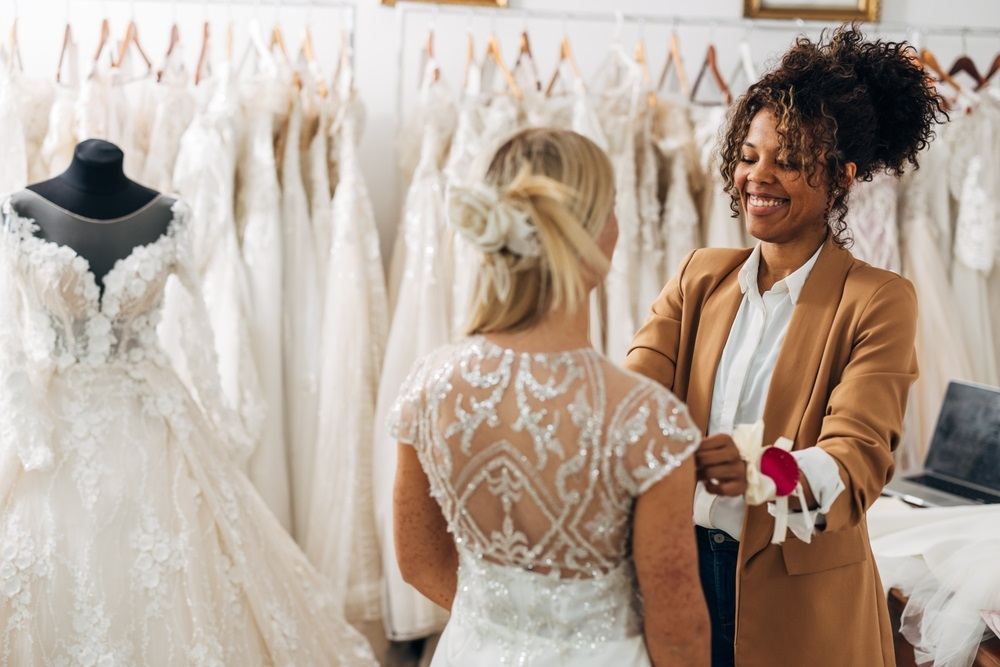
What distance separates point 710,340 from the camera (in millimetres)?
1591

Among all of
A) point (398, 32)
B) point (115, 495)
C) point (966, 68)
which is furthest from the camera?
point (398, 32)

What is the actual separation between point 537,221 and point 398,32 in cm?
224

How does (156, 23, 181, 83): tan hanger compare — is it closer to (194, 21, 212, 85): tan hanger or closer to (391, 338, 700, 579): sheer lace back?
(194, 21, 212, 85): tan hanger

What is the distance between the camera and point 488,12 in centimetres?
312

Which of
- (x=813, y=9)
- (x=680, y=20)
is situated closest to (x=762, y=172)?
(x=680, y=20)

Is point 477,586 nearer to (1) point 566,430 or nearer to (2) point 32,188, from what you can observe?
(1) point 566,430

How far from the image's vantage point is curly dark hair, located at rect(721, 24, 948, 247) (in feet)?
4.82

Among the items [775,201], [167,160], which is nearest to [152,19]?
[167,160]

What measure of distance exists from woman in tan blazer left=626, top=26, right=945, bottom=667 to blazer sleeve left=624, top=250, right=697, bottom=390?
50 millimetres

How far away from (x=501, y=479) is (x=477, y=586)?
178 millimetres

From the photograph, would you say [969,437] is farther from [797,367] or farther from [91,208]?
[91,208]

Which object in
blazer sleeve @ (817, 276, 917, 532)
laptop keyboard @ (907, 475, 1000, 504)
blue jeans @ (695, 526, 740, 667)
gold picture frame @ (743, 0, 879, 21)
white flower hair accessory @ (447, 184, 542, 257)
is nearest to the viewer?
white flower hair accessory @ (447, 184, 542, 257)

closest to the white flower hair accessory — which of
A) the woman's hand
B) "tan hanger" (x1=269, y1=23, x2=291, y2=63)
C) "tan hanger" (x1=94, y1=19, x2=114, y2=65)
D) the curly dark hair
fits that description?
the woman's hand

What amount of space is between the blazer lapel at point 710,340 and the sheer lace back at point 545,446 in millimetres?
436
